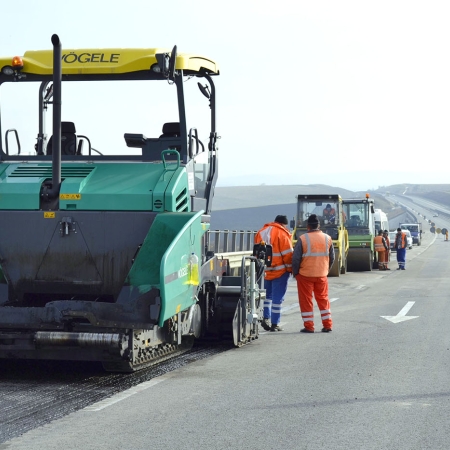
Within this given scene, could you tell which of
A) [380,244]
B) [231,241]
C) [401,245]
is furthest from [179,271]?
[380,244]

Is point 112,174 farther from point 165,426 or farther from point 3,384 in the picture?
point 165,426

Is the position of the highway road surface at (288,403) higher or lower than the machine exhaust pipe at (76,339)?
lower

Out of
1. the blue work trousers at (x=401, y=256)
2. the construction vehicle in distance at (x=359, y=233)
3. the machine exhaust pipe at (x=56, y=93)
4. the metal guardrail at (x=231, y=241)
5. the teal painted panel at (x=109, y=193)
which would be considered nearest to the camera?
the machine exhaust pipe at (x=56, y=93)

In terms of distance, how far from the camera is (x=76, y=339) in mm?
7477

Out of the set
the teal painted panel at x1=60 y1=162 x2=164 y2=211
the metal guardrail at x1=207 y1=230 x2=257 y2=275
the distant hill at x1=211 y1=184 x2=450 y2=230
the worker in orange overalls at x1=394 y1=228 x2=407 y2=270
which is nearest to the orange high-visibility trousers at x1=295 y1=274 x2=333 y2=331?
the metal guardrail at x1=207 y1=230 x2=257 y2=275

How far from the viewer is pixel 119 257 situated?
26.7 feet

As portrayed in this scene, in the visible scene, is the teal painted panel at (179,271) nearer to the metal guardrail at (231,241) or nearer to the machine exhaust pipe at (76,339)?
the machine exhaust pipe at (76,339)

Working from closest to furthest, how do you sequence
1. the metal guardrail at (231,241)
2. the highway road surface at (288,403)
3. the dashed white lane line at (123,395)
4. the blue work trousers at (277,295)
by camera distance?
the highway road surface at (288,403) < the dashed white lane line at (123,395) < the blue work trousers at (277,295) < the metal guardrail at (231,241)

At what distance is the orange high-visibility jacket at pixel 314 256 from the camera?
11.9m

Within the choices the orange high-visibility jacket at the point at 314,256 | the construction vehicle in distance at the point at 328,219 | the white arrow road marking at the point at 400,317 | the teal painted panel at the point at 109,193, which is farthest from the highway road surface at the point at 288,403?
the construction vehicle in distance at the point at 328,219

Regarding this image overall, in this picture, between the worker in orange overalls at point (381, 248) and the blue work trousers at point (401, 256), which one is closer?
the blue work trousers at point (401, 256)

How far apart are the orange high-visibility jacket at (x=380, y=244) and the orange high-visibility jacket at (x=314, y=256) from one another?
73.2 feet

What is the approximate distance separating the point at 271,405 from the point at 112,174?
3.00 metres

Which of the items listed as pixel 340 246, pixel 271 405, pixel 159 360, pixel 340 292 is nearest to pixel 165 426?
pixel 271 405
